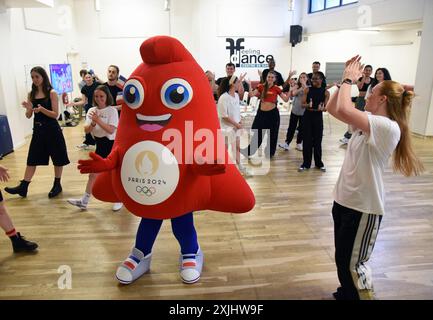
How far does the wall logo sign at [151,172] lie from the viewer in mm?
1972

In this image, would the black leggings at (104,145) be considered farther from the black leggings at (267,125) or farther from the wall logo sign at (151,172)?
the black leggings at (267,125)

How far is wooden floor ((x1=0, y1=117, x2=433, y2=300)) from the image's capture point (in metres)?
2.35

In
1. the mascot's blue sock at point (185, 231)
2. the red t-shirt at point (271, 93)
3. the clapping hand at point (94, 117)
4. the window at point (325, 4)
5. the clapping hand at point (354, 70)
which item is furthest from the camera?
the window at point (325, 4)

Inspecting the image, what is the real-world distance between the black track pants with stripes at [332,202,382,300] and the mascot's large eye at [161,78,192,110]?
1.06 m

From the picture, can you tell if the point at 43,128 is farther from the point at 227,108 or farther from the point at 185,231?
the point at 185,231

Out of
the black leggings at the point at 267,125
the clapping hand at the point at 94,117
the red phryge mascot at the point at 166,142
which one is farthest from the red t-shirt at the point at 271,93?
the red phryge mascot at the point at 166,142

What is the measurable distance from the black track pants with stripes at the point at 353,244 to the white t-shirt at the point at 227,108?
2413 mm

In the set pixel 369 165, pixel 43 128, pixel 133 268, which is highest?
pixel 369 165

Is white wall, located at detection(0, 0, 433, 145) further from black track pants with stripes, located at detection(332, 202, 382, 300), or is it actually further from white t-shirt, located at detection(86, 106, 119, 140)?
black track pants with stripes, located at detection(332, 202, 382, 300)

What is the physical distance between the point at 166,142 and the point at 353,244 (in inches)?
45.9

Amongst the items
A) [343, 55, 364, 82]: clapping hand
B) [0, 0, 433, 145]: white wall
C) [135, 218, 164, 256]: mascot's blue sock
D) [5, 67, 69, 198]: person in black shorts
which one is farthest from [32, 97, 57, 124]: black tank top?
[0, 0, 433, 145]: white wall

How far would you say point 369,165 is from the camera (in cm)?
180

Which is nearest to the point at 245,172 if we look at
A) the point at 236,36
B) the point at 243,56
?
the point at 243,56
